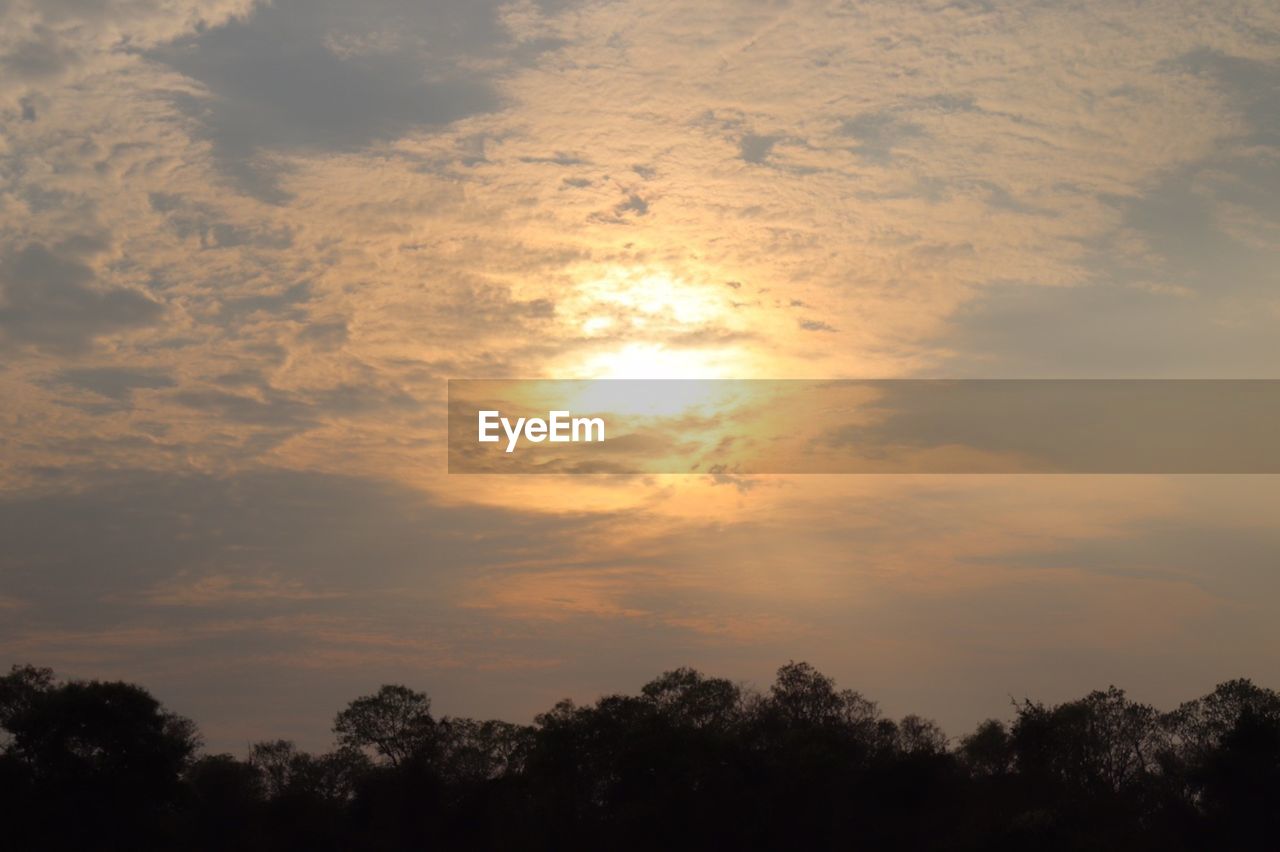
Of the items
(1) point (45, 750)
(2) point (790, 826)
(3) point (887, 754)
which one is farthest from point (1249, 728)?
(1) point (45, 750)

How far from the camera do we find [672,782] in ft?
277

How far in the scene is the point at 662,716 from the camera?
91188mm

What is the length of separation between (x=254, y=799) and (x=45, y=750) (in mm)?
21223

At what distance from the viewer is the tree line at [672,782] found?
80.5 m

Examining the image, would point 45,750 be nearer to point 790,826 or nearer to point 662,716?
point 662,716

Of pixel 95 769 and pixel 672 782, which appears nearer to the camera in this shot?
pixel 672 782

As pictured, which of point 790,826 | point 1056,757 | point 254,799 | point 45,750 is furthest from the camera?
point 254,799

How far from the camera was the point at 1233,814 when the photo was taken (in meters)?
78.5

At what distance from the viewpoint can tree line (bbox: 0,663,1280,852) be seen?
80.5 meters

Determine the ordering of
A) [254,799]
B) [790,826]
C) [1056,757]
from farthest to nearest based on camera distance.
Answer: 1. [254,799]
2. [1056,757]
3. [790,826]

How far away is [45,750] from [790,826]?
57660 mm

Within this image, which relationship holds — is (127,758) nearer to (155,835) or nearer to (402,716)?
(155,835)

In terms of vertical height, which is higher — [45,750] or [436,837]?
[45,750]

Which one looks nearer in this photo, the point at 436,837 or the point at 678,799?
the point at 678,799
